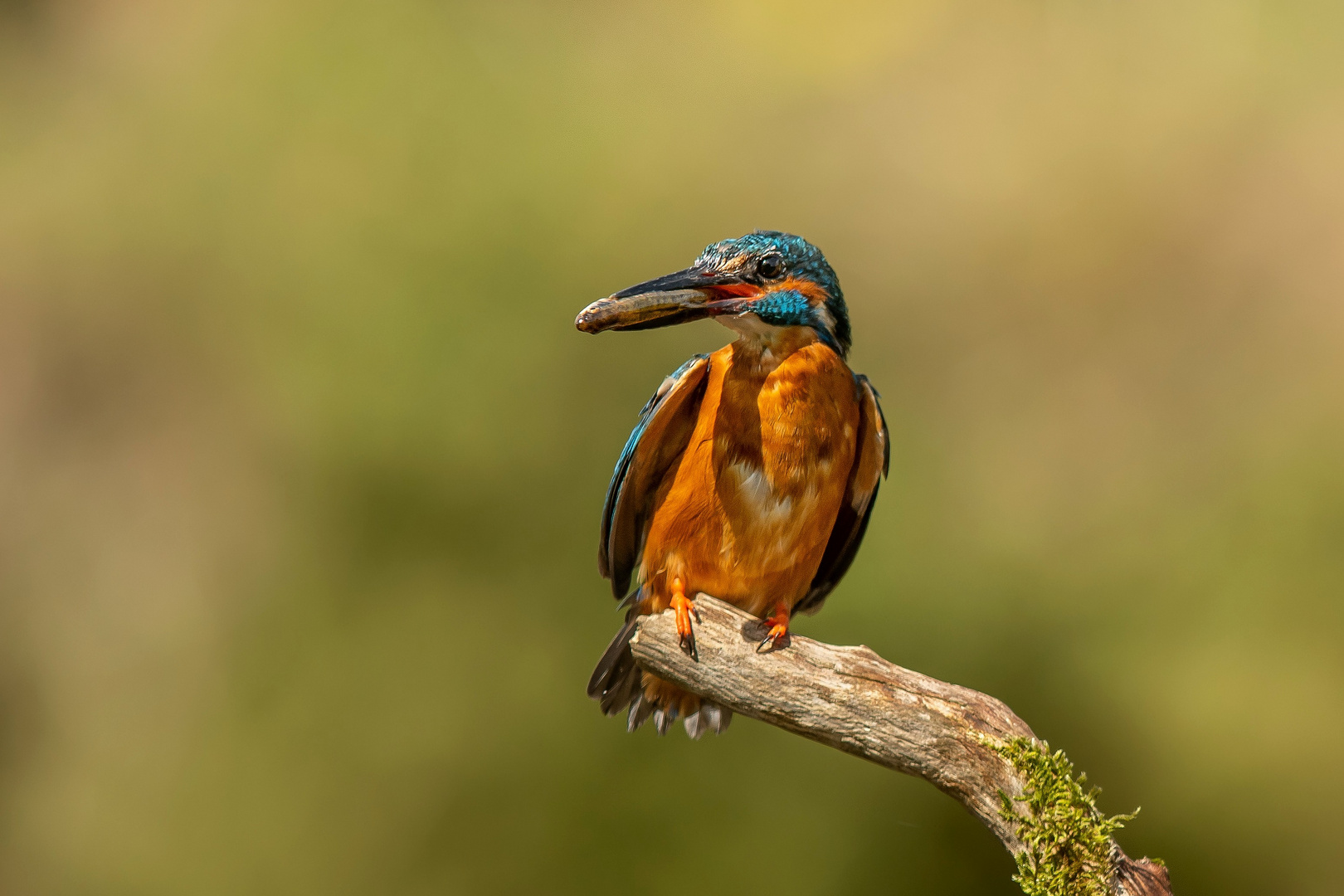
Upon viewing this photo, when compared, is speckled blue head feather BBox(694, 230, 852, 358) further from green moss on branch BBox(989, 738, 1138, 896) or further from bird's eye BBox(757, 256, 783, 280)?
green moss on branch BBox(989, 738, 1138, 896)

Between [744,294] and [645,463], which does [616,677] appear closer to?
[645,463]

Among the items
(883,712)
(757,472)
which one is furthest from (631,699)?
(883,712)

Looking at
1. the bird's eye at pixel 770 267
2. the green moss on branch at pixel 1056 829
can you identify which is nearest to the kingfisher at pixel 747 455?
the bird's eye at pixel 770 267

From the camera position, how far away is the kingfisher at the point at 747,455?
2.44 metres

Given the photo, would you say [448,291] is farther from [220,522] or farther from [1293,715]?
[1293,715]

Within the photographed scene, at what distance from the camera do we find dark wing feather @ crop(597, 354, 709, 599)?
265 cm

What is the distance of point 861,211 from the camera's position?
5.79 m

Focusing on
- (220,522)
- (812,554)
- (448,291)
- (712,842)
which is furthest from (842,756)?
(220,522)

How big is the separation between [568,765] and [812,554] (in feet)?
8.63

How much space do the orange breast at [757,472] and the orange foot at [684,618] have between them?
0.11 metres

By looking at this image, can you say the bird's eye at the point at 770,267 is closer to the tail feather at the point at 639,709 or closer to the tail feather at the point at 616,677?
the tail feather at the point at 616,677

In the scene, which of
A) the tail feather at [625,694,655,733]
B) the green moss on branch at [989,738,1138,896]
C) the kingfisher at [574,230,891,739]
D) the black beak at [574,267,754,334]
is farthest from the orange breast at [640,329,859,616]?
the green moss on branch at [989,738,1138,896]

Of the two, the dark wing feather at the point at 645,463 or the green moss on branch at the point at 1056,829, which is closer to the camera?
the green moss on branch at the point at 1056,829

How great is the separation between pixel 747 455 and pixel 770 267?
48 cm
